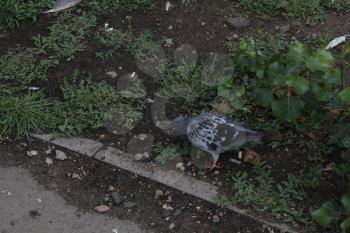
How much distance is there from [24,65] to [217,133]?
1727 mm

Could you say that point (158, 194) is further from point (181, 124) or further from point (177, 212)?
point (181, 124)

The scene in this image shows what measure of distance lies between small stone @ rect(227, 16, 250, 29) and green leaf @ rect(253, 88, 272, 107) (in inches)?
45.7

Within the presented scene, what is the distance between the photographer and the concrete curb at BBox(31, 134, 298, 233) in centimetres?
331

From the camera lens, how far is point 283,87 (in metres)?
3.43

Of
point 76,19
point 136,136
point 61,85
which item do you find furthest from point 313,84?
point 76,19

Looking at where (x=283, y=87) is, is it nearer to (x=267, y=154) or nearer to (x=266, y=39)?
(x=267, y=154)

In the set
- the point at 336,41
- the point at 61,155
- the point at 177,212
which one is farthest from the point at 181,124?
the point at 336,41

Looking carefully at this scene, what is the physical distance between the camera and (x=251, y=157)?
11.3 ft

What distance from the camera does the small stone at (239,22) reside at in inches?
175

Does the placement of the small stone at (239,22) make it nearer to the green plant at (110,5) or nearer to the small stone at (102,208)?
the green plant at (110,5)

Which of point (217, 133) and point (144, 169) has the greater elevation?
point (217, 133)

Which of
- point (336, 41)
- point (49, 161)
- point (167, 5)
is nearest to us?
point (49, 161)

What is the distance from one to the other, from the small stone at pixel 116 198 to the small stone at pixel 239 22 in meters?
1.83

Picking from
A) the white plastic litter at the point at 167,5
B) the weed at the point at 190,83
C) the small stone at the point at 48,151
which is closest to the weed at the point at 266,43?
the weed at the point at 190,83
